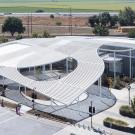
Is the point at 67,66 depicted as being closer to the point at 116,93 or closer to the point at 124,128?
the point at 116,93

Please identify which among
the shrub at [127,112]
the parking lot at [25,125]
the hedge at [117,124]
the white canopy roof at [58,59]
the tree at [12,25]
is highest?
the tree at [12,25]

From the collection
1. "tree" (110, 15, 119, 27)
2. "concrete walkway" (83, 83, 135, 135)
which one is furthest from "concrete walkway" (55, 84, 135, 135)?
"tree" (110, 15, 119, 27)

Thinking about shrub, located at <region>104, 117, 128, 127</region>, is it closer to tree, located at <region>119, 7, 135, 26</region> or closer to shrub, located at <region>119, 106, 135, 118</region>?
shrub, located at <region>119, 106, 135, 118</region>

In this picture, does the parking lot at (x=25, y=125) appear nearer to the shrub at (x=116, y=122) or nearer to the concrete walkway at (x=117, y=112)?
the concrete walkway at (x=117, y=112)

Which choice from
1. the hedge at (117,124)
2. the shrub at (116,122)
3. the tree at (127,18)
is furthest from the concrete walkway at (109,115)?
the tree at (127,18)

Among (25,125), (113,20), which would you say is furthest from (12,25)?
(25,125)

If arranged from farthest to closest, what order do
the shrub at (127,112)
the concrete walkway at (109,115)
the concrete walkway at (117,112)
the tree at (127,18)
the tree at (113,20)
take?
the tree at (127,18) < the tree at (113,20) < the shrub at (127,112) < the concrete walkway at (117,112) < the concrete walkway at (109,115)
